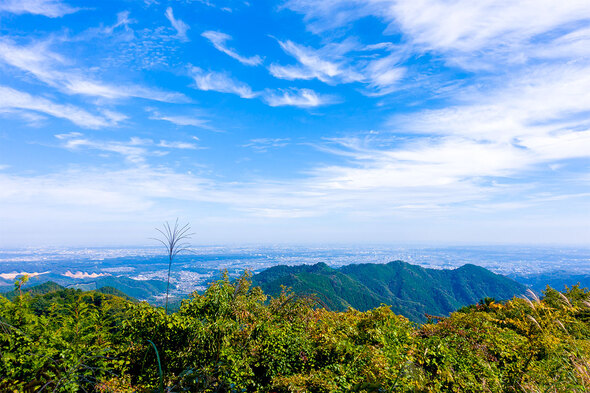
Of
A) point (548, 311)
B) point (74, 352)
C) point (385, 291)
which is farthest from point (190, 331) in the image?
point (385, 291)

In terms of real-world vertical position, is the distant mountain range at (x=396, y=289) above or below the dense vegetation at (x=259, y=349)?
below

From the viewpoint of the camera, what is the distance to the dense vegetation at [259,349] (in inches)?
207

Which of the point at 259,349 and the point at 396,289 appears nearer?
the point at 259,349

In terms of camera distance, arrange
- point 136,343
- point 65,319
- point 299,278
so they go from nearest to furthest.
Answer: point 65,319
point 136,343
point 299,278

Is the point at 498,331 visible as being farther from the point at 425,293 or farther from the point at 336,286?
the point at 425,293

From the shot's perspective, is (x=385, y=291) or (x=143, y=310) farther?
(x=385, y=291)

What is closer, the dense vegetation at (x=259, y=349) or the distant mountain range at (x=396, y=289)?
the dense vegetation at (x=259, y=349)

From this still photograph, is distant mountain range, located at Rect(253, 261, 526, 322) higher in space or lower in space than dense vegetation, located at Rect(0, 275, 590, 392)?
lower

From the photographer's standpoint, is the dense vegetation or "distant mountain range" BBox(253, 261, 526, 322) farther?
"distant mountain range" BBox(253, 261, 526, 322)

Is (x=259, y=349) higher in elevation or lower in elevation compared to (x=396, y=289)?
higher

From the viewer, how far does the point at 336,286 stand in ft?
511

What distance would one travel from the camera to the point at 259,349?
7.81 m

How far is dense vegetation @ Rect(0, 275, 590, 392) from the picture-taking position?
5.26 meters

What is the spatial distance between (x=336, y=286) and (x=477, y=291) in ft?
369
